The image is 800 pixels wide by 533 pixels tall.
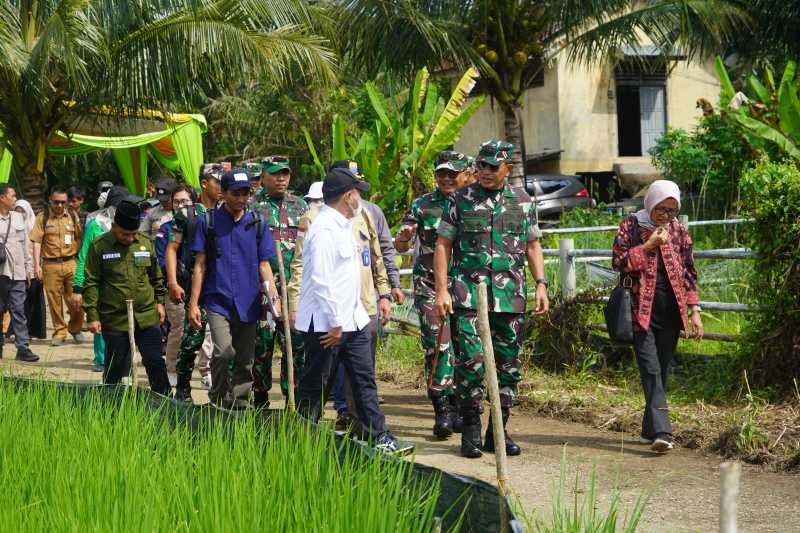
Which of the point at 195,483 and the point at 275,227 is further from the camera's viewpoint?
the point at 275,227

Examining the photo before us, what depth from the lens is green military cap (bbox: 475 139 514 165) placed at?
7.02 meters

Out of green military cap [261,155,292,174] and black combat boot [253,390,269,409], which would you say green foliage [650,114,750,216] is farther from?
black combat boot [253,390,269,409]

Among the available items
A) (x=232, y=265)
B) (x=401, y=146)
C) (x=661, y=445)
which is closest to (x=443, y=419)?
(x=661, y=445)

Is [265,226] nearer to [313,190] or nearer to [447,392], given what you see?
[313,190]

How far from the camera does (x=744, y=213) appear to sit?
317 inches

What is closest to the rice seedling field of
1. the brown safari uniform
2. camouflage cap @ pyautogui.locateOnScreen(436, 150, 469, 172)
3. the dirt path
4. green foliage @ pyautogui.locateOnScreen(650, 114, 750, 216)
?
the dirt path

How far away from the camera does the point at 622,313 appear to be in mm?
7328

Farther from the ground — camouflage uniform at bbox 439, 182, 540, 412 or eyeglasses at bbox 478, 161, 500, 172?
eyeglasses at bbox 478, 161, 500, 172

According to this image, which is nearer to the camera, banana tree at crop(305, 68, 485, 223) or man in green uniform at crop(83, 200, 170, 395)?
man in green uniform at crop(83, 200, 170, 395)

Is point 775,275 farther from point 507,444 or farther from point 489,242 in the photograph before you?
point 507,444

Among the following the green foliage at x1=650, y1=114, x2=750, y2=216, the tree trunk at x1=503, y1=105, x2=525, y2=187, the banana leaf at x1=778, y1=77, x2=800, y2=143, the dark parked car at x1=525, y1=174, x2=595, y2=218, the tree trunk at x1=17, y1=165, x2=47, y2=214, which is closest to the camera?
the banana leaf at x1=778, y1=77, x2=800, y2=143

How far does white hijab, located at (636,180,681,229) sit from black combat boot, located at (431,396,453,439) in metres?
1.81

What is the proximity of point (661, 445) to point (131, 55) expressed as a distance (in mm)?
11048

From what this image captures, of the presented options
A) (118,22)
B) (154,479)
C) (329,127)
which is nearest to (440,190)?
(154,479)
